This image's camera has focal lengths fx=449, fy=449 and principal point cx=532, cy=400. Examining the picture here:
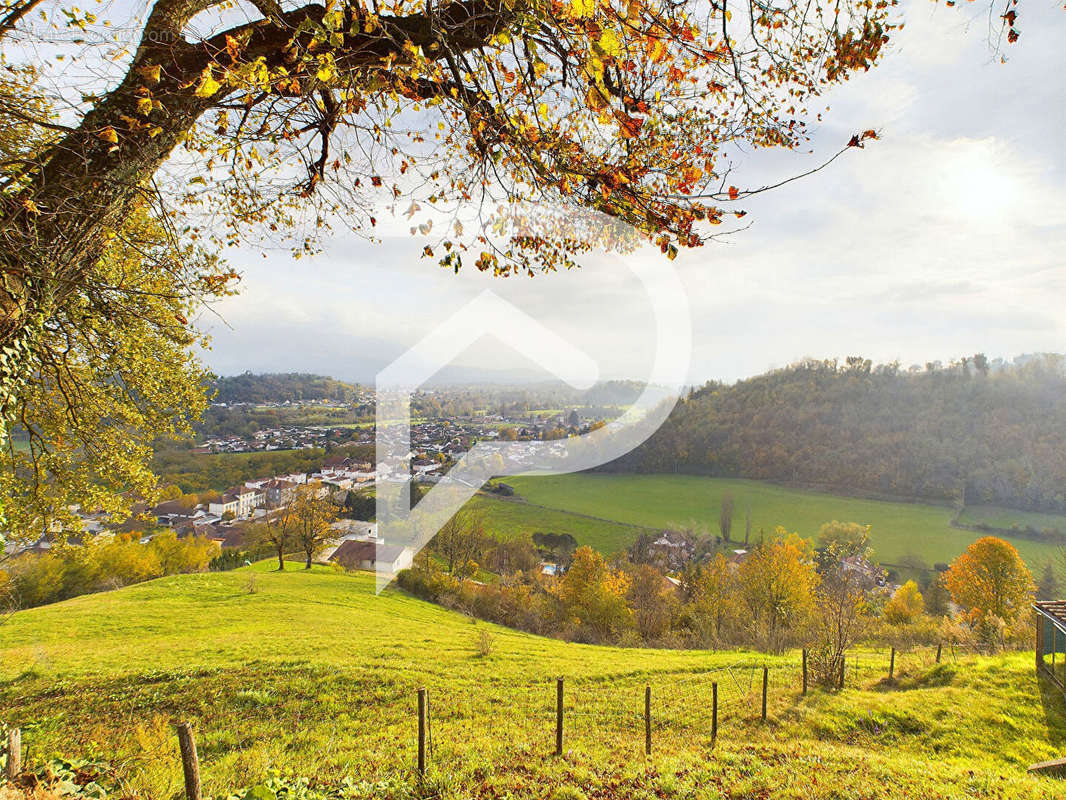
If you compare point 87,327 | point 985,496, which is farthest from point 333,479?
point 985,496

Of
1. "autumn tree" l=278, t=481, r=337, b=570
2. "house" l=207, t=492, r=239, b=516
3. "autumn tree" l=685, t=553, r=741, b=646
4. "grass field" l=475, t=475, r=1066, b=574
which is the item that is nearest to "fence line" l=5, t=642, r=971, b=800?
"autumn tree" l=685, t=553, r=741, b=646

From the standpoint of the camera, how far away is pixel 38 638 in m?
12.9

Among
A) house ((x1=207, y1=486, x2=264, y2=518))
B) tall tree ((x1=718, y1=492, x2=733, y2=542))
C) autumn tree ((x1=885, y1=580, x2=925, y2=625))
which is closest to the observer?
autumn tree ((x1=885, y1=580, x2=925, y2=625))

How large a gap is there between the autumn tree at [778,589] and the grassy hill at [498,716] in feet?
41.5

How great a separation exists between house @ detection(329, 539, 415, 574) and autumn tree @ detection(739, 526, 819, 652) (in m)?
19.2

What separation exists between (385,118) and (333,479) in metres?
26.0

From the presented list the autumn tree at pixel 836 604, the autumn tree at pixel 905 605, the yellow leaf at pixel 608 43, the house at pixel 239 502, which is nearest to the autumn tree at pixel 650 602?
the autumn tree at pixel 836 604

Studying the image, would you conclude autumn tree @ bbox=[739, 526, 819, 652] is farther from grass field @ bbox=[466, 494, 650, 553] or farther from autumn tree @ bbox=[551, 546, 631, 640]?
grass field @ bbox=[466, 494, 650, 553]

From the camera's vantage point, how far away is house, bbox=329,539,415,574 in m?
25.7

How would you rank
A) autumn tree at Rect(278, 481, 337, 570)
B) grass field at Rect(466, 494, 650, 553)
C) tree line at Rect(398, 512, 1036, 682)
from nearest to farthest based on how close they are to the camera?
tree line at Rect(398, 512, 1036, 682)
autumn tree at Rect(278, 481, 337, 570)
grass field at Rect(466, 494, 650, 553)

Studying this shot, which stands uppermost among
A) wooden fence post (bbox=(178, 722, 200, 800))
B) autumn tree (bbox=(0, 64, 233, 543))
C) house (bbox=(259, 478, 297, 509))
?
autumn tree (bbox=(0, 64, 233, 543))

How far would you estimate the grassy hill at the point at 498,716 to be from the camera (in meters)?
4.55

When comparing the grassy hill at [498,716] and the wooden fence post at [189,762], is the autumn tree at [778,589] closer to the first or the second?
the grassy hill at [498,716]

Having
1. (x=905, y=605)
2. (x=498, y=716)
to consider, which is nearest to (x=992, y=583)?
(x=905, y=605)
